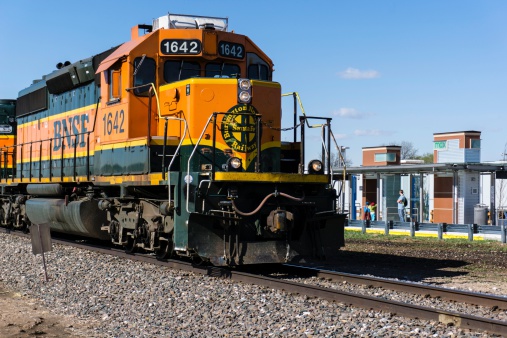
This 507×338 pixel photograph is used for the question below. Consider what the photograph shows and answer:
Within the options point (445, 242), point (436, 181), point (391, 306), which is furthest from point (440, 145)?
point (391, 306)

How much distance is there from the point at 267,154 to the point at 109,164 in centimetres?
299

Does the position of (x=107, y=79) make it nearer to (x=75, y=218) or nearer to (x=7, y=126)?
(x=75, y=218)

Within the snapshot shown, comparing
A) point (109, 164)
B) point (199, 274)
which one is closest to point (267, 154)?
point (199, 274)

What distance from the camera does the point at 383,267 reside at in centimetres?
1192

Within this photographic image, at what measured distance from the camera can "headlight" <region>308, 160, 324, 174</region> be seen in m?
10.2

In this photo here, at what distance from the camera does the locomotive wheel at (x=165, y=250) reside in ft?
34.6

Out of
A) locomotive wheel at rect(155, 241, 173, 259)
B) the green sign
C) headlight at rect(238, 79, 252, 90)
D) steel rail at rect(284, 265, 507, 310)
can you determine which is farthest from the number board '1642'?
the green sign

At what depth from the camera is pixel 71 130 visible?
14227 mm

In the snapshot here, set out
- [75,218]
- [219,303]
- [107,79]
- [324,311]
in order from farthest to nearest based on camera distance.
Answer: [75,218], [107,79], [219,303], [324,311]

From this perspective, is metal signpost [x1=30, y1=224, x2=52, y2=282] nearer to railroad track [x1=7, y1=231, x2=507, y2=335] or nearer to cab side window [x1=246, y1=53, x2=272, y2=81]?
railroad track [x1=7, y1=231, x2=507, y2=335]

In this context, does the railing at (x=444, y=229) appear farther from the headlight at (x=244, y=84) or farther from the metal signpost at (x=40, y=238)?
the metal signpost at (x=40, y=238)

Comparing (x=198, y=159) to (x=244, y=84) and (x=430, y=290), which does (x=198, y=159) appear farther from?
(x=430, y=290)

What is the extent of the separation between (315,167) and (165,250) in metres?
2.77

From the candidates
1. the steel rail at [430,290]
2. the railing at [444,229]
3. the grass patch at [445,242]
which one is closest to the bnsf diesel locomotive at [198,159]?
the steel rail at [430,290]
